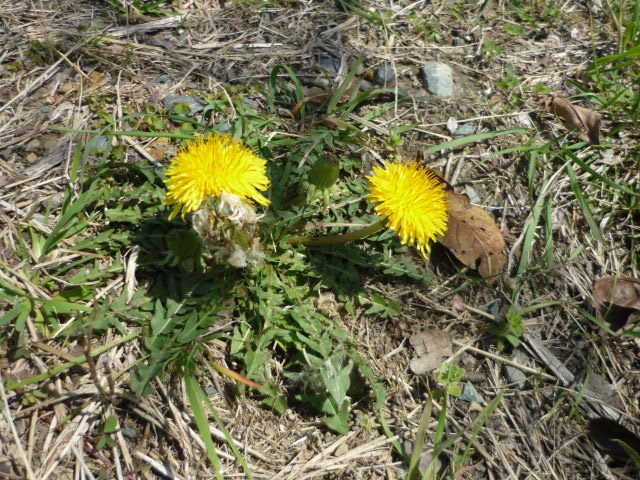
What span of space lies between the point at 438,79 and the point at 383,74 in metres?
0.34

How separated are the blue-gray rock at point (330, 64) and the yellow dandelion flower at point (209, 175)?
132cm

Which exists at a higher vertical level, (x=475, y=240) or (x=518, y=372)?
(x=475, y=240)

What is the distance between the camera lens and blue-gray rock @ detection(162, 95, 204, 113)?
2.60m

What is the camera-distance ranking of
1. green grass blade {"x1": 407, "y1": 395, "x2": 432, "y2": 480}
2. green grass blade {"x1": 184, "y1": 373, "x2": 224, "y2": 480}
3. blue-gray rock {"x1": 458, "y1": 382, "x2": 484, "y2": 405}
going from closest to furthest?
green grass blade {"x1": 184, "y1": 373, "x2": 224, "y2": 480}, green grass blade {"x1": 407, "y1": 395, "x2": 432, "y2": 480}, blue-gray rock {"x1": 458, "y1": 382, "x2": 484, "y2": 405}

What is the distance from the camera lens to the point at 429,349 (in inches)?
90.1

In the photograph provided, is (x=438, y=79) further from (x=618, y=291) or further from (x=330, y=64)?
(x=618, y=291)

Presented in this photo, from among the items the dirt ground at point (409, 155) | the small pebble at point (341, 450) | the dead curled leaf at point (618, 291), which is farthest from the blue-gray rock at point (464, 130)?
the small pebble at point (341, 450)

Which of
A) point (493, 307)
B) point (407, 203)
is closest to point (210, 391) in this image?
point (407, 203)

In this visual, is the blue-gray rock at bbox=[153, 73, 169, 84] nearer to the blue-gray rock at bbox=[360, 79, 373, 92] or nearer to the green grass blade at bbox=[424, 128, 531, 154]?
the blue-gray rock at bbox=[360, 79, 373, 92]

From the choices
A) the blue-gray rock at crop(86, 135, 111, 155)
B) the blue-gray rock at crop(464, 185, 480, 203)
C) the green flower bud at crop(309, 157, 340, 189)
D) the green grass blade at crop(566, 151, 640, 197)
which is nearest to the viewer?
the green flower bud at crop(309, 157, 340, 189)

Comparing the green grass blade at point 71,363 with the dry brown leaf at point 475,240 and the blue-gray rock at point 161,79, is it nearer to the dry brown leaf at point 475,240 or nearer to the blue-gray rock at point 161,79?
the blue-gray rock at point 161,79

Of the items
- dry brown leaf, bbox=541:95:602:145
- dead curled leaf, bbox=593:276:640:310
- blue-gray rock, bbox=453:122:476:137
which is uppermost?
dry brown leaf, bbox=541:95:602:145

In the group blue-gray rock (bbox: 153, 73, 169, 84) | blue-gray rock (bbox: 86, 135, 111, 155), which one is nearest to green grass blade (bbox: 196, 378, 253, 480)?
blue-gray rock (bbox: 86, 135, 111, 155)

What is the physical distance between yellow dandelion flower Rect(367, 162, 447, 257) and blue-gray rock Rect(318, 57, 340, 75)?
117cm
